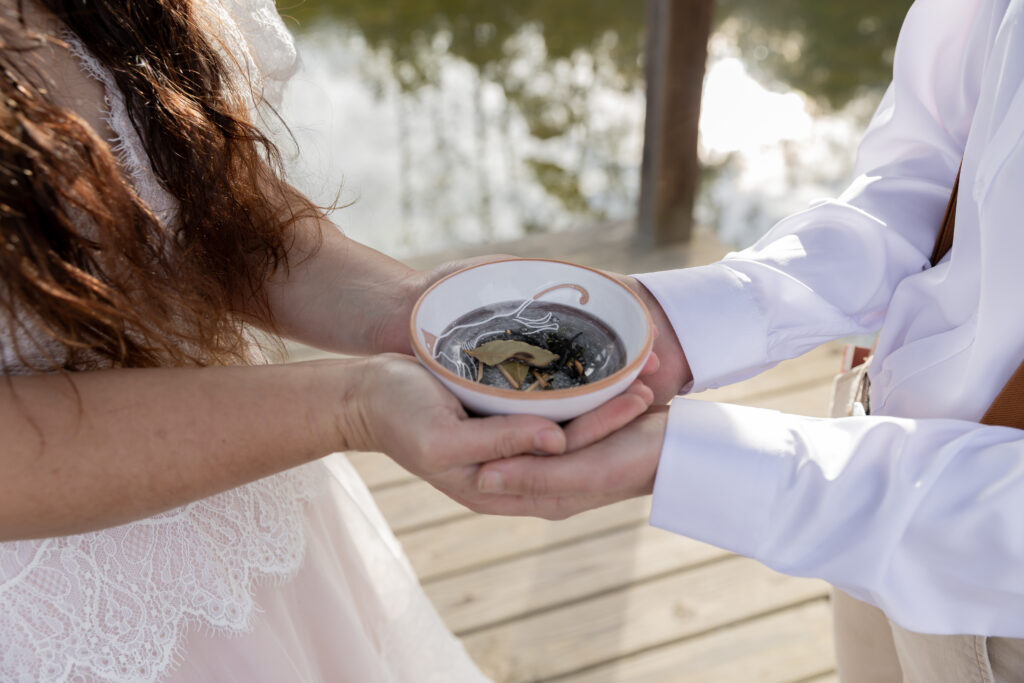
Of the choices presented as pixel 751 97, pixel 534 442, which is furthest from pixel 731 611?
pixel 751 97

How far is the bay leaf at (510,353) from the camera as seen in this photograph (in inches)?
32.1

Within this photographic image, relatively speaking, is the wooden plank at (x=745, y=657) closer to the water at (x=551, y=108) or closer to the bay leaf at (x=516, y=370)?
the bay leaf at (x=516, y=370)

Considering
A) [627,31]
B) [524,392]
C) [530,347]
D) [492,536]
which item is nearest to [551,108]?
[627,31]

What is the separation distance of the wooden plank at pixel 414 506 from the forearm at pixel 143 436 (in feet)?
3.30

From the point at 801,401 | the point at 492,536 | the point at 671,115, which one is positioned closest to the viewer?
the point at 492,536

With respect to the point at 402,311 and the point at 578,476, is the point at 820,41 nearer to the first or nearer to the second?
the point at 402,311

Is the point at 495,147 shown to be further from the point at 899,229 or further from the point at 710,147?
the point at 899,229

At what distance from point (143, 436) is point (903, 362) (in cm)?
83

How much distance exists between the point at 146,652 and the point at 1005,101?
0.99 meters

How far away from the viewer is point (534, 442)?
0.76 meters

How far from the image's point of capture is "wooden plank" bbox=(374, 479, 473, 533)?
1.76 m

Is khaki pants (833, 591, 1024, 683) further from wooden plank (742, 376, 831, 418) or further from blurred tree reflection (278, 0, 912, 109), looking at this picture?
blurred tree reflection (278, 0, 912, 109)

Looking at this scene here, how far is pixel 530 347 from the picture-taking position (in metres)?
0.83

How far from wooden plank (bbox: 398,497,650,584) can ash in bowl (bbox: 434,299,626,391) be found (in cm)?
93
